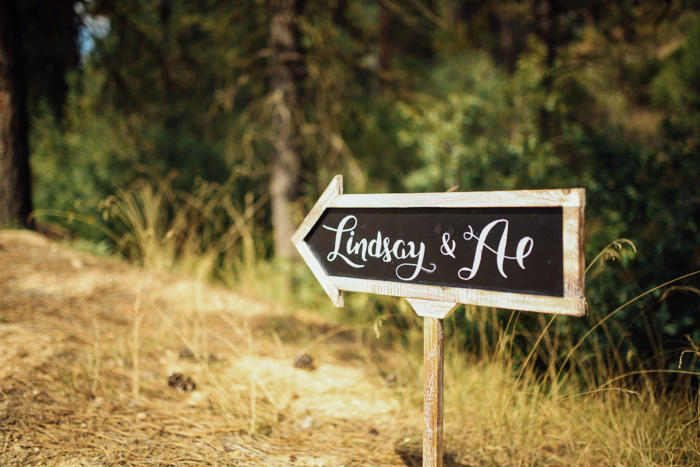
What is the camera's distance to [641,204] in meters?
3.91

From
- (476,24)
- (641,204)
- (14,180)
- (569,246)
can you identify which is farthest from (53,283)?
(476,24)

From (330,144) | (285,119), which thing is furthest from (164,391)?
(330,144)

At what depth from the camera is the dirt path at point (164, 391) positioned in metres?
2.18

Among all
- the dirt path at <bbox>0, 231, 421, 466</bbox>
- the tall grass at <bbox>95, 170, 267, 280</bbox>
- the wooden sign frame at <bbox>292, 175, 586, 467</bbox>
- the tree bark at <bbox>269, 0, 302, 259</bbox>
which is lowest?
the dirt path at <bbox>0, 231, 421, 466</bbox>

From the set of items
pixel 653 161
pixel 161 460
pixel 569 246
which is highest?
pixel 653 161

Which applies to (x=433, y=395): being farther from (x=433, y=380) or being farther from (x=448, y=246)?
(x=448, y=246)

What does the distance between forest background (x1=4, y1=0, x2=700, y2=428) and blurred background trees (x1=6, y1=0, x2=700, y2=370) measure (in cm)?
3

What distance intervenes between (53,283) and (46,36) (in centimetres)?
353

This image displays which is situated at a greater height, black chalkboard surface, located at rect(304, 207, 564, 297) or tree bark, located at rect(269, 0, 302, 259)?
tree bark, located at rect(269, 0, 302, 259)

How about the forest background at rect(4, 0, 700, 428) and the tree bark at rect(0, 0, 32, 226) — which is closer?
the forest background at rect(4, 0, 700, 428)

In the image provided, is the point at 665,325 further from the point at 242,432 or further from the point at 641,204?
the point at 242,432

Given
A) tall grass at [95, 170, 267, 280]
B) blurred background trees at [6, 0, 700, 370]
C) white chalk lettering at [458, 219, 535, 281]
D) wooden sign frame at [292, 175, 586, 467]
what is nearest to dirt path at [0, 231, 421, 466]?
wooden sign frame at [292, 175, 586, 467]

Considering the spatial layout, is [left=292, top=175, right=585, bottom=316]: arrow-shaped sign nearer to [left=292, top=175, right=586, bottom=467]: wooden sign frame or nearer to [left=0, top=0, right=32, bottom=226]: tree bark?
[left=292, top=175, right=586, bottom=467]: wooden sign frame

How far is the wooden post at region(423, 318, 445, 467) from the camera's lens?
5.98ft
